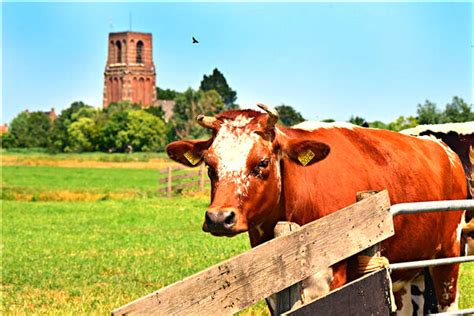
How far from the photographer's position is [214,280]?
387 cm

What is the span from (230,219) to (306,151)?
104 cm

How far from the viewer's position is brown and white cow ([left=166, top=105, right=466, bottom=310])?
5.23 meters

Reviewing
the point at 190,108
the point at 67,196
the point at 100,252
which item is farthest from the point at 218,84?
the point at 100,252

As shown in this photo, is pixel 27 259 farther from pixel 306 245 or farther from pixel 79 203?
pixel 79 203

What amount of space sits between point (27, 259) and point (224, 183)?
474 inches

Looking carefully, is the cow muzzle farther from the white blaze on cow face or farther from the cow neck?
the cow neck

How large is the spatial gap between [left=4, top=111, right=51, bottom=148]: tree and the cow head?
143 meters

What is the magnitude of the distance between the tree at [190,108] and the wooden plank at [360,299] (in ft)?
405

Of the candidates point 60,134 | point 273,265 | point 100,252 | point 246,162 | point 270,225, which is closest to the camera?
point 273,265

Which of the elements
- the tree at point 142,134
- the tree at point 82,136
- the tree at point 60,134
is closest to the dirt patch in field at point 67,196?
the tree at point 142,134

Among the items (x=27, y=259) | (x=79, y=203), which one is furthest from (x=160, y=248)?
(x=79, y=203)

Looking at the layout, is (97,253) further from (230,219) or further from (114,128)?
(114,128)

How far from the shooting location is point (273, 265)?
400 centimetres

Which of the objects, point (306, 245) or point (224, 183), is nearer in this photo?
point (306, 245)
